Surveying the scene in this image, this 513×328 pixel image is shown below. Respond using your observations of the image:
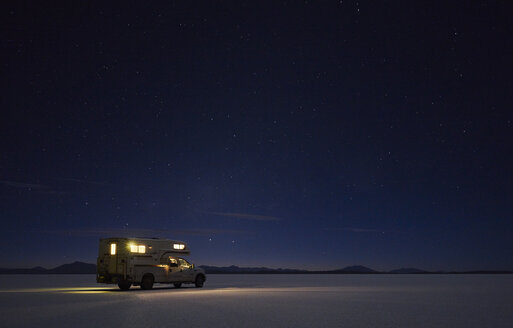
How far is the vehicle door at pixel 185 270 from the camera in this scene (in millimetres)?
34219

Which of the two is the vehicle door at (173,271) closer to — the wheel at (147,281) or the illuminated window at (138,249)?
the wheel at (147,281)

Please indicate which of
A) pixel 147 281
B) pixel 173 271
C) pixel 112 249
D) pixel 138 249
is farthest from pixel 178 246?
pixel 112 249

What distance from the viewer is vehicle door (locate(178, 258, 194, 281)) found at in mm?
34219

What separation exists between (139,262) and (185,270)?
3825 mm

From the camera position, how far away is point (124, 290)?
105ft

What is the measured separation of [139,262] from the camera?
103 feet

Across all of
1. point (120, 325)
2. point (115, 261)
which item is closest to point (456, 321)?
point (120, 325)

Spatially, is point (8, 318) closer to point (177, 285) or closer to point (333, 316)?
point (333, 316)

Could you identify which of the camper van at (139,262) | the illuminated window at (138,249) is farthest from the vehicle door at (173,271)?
the illuminated window at (138,249)

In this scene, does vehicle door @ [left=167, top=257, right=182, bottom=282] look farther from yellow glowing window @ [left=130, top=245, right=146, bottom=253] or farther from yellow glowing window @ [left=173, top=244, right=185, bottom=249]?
yellow glowing window @ [left=130, top=245, right=146, bottom=253]

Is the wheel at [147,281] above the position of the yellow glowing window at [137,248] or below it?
below

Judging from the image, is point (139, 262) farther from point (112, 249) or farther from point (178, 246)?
point (178, 246)

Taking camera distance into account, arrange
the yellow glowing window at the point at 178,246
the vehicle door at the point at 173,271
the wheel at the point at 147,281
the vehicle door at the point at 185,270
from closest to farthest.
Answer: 1. the wheel at the point at 147,281
2. the vehicle door at the point at 173,271
3. the yellow glowing window at the point at 178,246
4. the vehicle door at the point at 185,270

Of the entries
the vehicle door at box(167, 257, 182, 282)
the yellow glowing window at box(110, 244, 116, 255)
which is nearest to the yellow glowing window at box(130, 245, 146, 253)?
the yellow glowing window at box(110, 244, 116, 255)
